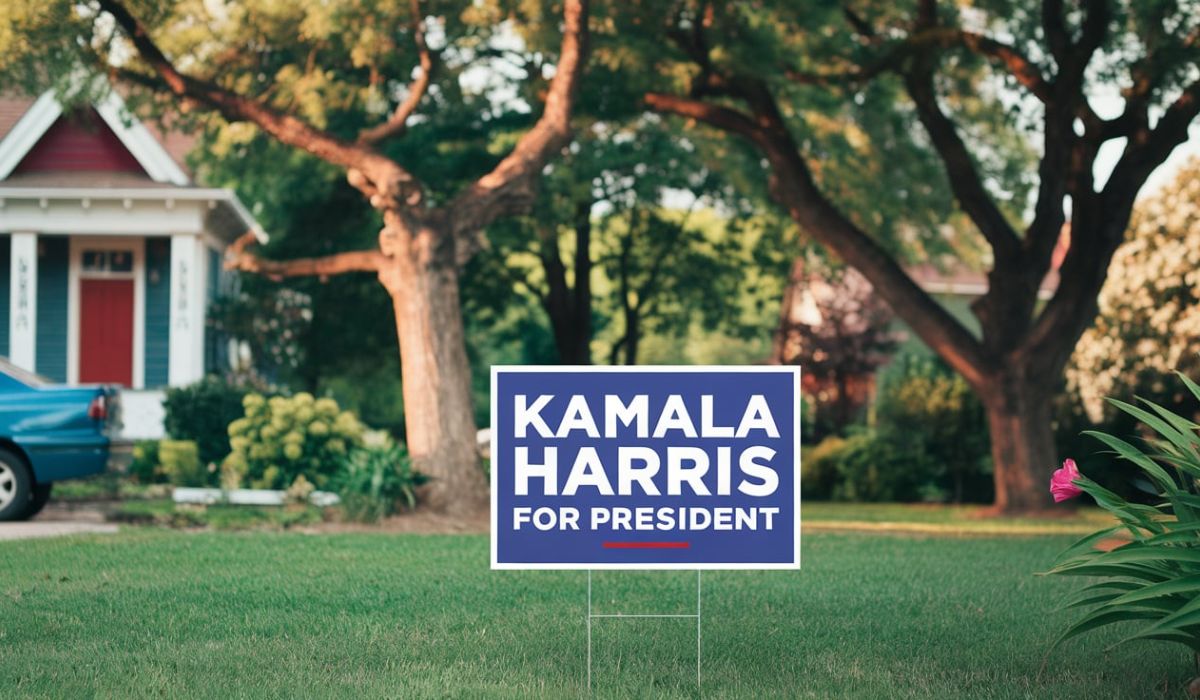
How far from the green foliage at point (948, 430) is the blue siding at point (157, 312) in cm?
1319

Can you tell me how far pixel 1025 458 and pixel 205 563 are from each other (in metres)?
Answer: 13.7

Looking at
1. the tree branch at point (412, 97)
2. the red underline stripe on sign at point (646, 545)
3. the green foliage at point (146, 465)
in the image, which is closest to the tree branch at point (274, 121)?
the tree branch at point (412, 97)

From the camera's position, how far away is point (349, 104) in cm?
2338

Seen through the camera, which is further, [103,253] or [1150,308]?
[1150,308]

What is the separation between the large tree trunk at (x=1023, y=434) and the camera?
72.0ft

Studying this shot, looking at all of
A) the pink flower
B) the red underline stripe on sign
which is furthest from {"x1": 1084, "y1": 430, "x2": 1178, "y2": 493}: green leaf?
the red underline stripe on sign

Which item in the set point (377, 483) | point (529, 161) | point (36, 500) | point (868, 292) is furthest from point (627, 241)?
point (36, 500)

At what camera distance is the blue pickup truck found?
15727 mm

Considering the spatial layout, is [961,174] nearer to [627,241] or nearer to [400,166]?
[400,166]

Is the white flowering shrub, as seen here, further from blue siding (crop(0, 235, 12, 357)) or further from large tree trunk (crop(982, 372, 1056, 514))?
blue siding (crop(0, 235, 12, 357))

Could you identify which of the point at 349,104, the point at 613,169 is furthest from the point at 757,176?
the point at 349,104

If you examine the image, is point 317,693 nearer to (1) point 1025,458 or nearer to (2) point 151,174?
(1) point 1025,458

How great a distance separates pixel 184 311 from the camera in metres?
25.3

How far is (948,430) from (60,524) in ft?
53.6
